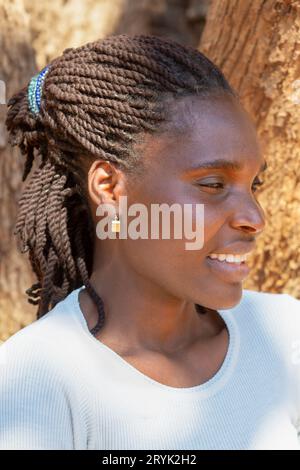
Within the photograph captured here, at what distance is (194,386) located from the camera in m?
2.07

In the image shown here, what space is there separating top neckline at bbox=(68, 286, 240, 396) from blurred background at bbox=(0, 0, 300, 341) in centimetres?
69

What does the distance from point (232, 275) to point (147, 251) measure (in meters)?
0.22

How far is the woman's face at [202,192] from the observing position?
6.55ft

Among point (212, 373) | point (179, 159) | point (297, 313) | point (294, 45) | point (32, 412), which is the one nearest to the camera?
point (32, 412)

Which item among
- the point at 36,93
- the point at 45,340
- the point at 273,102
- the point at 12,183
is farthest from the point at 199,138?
the point at 12,183

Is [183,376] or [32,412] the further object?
[183,376]

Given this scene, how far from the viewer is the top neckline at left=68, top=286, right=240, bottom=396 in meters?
2.01

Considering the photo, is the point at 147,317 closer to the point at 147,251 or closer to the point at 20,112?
the point at 147,251

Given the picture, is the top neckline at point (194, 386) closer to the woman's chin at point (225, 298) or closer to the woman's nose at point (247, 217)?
the woman's chin at point (225, 298)

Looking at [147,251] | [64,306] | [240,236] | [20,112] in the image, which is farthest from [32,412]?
[20,112]

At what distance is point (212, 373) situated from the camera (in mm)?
2141

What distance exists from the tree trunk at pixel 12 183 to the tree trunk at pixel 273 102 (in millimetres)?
879

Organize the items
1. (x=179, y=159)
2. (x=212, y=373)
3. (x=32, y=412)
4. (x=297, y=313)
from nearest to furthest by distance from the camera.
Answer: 1. (x=32, y=412)
2. (x=179, y=159)
3. (x=212, y=373)
4. (x=297, y=313)

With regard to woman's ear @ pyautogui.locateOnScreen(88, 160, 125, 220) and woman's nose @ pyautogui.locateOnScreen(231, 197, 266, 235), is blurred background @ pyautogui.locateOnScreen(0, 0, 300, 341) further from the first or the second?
woman's ear @ pyautogui.locateOnScreen(88, 160, 125, 220)
